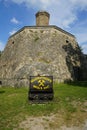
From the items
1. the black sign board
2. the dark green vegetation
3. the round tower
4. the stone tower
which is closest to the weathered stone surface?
the stone tower

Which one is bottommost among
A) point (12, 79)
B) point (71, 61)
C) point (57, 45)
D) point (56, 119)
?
point (56, 119)

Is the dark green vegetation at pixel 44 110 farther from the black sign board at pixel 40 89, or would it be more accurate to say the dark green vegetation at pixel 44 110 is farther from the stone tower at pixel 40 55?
the stone tower at pixel 40 55

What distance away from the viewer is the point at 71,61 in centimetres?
3031

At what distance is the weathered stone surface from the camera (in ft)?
87.8

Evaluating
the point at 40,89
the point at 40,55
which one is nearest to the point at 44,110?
the point at 40,89

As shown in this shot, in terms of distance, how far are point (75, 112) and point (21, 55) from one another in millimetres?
18574

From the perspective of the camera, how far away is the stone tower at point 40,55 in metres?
26.8

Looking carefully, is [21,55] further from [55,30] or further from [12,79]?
[55,30]

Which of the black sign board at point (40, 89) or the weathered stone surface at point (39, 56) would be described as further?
the weathered stone surface at point (39, 56)

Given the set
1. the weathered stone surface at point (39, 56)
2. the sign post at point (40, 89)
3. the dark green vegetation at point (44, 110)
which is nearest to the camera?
the dark green vegetation at point (44, 110)

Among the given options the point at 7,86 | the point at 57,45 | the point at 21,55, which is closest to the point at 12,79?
the point at 7,86

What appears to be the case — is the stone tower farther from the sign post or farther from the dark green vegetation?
the dark green vegetation

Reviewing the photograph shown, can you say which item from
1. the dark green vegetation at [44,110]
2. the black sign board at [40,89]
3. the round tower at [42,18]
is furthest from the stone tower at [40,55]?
the dark green vegetation at [44,110]

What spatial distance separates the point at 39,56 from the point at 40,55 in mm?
272
